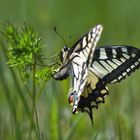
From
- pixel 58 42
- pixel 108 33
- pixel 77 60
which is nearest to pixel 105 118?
pixel 77 60

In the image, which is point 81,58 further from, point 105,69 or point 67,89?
point 67,89

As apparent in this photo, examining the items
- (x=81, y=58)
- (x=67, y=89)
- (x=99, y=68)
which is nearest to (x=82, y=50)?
(x=81, y=58)

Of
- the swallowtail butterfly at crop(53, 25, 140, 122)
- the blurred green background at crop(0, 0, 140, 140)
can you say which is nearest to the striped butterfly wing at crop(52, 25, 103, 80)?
the swallowtail butterfly at crop(53, 25, 140, 122)

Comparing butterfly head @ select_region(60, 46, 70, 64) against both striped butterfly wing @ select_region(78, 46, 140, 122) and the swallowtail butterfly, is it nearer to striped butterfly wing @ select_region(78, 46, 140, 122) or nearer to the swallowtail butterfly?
the swallowtail butterfly

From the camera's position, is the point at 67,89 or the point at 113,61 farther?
the point at 67,89

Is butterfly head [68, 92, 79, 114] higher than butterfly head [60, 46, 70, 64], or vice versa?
butterfly head [60, 46, 70, 64]

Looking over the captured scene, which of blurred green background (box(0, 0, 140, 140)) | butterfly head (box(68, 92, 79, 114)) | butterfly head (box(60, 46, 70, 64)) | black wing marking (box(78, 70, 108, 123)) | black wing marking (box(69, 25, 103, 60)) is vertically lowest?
blurred green background (box(0, 0, 140, 140))

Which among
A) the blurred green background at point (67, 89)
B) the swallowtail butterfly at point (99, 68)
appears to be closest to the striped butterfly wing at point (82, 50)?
the swallowtail butterfly at point (99, 68)
